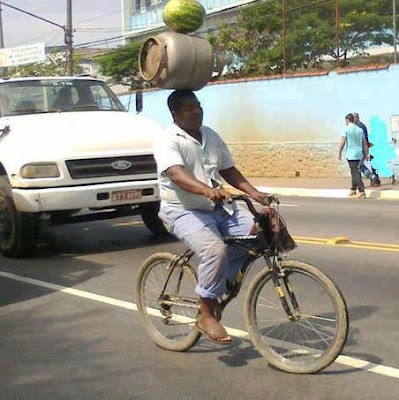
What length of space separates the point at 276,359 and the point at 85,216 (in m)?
5.05

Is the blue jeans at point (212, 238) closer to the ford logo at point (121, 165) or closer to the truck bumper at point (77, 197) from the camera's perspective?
the truck bumper at point (77, 197)

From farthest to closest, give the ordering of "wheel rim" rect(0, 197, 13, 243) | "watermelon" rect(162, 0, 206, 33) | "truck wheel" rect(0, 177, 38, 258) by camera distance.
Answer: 1. "wheel rim" rect(0, 197, 13, 243)
2. "truck wheel" rect(0, 177, 38, 258)
3. "watermelon" rect(162, 0, 206, 33)

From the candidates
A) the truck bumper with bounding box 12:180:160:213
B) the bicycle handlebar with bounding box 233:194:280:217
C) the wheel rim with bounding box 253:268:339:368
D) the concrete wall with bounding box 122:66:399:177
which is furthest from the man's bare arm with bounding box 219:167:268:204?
the concrete wall with bounding box 122:66:399:177

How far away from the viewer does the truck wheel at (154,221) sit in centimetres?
967

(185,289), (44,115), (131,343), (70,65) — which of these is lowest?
(131,343)

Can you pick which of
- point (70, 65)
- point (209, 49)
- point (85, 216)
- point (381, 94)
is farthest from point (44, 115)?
point (70, 65)

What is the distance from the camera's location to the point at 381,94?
776 inches

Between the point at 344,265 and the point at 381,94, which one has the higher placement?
the point at 381,94

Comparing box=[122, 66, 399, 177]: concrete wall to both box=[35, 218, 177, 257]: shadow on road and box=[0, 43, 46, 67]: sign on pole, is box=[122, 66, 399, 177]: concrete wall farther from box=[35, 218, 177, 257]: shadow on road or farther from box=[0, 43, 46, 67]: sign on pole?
box=[0, 43, 46, 67]: sign on pole

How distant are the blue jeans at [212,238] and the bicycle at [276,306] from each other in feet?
0.25

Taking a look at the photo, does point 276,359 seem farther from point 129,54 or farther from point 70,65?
point 129,54

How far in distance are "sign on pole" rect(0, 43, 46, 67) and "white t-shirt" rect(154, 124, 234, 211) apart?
34737 mm

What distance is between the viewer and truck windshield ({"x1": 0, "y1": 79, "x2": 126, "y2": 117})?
962 cm

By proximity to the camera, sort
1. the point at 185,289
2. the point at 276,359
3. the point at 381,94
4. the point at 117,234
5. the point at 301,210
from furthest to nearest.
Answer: the point at 381,94, the point at 301,210, the point at 117,234, the point at 185,289, the point at 276,359
